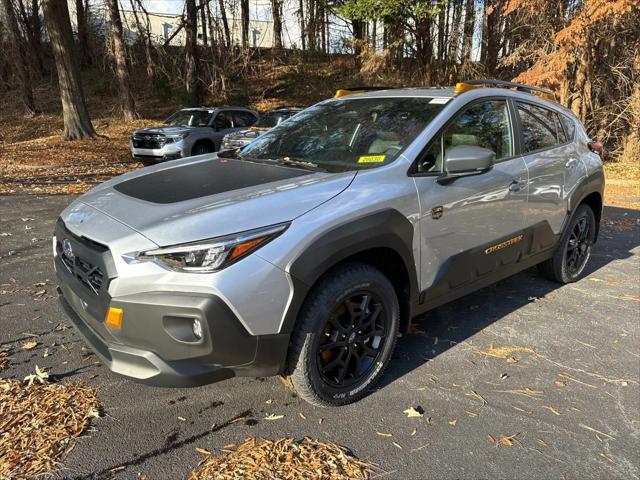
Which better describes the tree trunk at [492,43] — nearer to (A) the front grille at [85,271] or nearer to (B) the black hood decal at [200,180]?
(B) the black hood decal at [200,180]

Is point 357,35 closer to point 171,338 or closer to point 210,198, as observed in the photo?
point 210,198

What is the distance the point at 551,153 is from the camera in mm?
4352

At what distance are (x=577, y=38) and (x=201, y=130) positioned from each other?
10245mm

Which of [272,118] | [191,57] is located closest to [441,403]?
[272,118]

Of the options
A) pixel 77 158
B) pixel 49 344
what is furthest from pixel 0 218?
pixel 77 158

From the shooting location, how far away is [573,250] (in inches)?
198

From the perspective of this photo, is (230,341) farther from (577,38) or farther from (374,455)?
(577,38)

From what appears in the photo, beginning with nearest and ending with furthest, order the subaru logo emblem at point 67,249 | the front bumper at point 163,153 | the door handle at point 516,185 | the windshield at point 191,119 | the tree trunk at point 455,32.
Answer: the subaru logo emblem at point 67,249 < the door handle at point 516,185 < the front bumper at point 163,153 < the windshield at point 191,119 < the tree trunk at point 455,32

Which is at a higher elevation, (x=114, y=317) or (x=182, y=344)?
(x=114, y=317)

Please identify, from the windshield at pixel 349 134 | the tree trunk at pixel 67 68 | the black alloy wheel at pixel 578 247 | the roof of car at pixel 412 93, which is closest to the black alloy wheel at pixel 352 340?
→ the windshield at pixel 349 134

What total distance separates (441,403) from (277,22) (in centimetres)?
2241

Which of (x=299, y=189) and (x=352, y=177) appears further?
(x=352, y=177)

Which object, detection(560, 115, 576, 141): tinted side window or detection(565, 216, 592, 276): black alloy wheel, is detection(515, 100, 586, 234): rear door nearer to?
detection(560, 115, 576, 141): tinted side window

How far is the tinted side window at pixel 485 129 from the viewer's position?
11.5 ft
